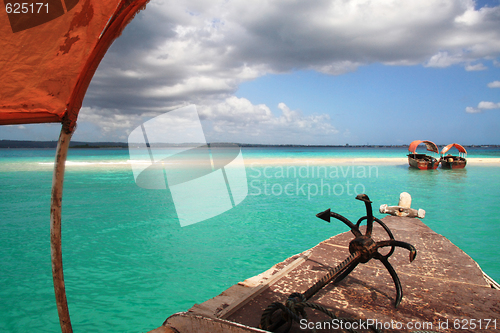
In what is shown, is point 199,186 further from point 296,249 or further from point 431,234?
point 431,234

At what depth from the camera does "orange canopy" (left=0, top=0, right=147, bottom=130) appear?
1161mm

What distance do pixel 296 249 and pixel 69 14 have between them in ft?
26.6

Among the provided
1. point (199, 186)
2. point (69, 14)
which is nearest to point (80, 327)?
point (69, 14)

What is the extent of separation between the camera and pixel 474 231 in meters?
9.88

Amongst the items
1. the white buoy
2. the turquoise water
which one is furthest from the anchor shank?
the white buoy

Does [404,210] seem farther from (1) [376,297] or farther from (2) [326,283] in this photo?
(2) [326,283]

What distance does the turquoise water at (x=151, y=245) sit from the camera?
5.52 meters

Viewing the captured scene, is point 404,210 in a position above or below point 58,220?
below

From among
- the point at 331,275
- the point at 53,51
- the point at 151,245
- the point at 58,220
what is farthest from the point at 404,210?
the point at 53,51

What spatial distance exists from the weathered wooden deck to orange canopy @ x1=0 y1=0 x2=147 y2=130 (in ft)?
5.73

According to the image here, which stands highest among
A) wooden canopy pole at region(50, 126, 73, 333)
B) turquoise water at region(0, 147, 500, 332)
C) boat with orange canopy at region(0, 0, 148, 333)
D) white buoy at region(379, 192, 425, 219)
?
boat with orange canopy at region(0, 0, 148, 333)

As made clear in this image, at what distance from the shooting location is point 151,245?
28.4ft

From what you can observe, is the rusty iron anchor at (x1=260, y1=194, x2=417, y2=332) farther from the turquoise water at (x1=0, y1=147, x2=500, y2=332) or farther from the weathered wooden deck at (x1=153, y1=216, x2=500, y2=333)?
the turquoise water at (x1=0, y1=147, x2=500, y2=332)

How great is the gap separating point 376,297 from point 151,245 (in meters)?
7.40
